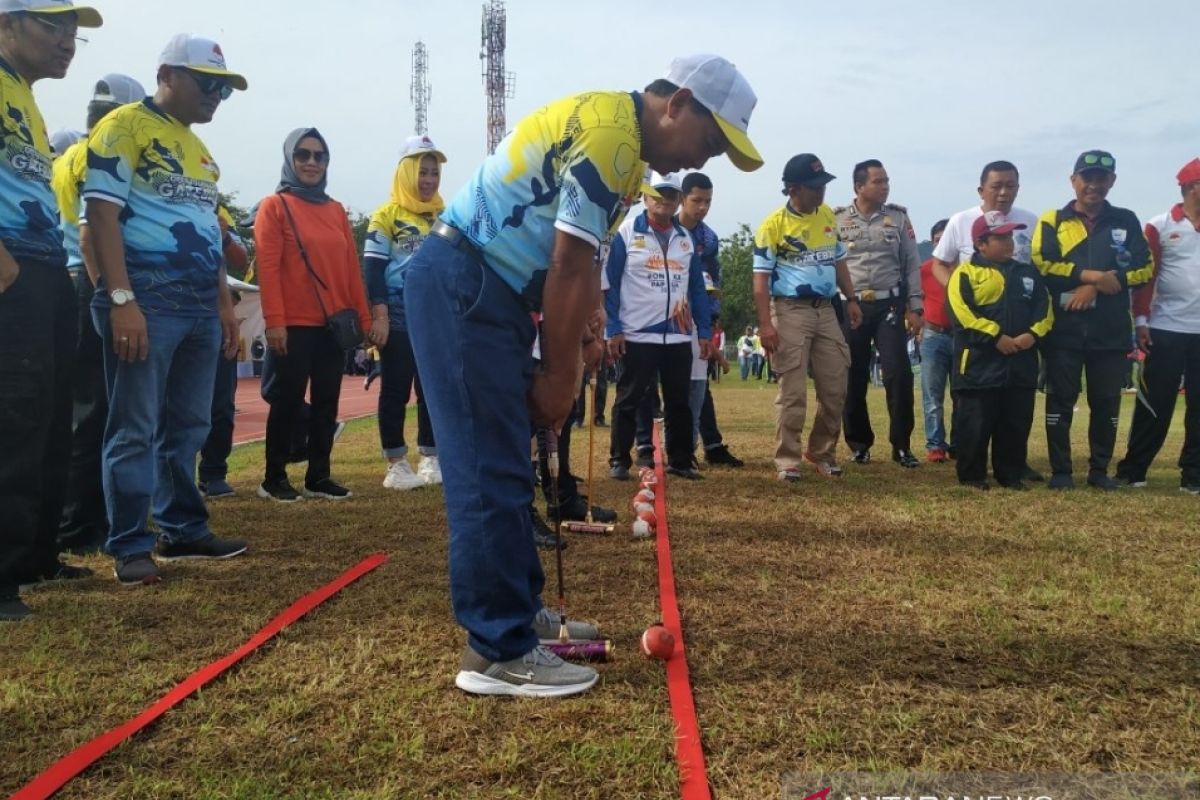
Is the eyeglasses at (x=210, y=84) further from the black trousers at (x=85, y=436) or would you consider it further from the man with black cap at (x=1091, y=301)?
the man with black cap at (x=1091, y=301)

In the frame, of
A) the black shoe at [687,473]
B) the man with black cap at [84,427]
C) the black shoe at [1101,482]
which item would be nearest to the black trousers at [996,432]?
the black shoe at [1101,482]

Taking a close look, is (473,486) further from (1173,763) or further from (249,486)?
(249,486)

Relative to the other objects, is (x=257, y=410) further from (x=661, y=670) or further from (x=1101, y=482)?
(x=661, y=670)

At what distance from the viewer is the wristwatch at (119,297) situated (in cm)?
355

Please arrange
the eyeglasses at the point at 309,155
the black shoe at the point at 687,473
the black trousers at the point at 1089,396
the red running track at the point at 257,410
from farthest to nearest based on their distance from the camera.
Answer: the red running track at the point at 257,410 → the black shoe at the point at 687,473 → the black trousers at the point at 1089,396 → the eyeglasses at the point at 309,155

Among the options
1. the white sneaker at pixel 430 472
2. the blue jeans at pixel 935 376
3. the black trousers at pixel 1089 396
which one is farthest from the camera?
the blue jeans at pixel 935 376

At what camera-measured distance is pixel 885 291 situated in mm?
7102

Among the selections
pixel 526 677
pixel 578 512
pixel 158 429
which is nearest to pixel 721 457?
pixel 578 512

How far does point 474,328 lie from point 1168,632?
245 cm

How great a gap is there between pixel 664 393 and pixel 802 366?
1.00 m

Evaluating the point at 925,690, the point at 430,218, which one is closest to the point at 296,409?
the point at 430,218

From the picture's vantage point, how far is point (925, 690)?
2459mm

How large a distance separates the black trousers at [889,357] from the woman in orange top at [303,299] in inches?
153

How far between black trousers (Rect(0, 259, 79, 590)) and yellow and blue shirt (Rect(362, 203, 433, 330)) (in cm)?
257
